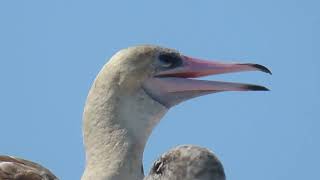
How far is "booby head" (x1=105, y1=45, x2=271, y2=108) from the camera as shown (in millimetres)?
15469

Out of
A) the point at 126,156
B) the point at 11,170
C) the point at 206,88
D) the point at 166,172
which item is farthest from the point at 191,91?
the point at 166,172

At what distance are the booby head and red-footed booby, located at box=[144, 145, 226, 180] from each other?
2.97m

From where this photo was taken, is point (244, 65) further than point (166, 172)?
Yes

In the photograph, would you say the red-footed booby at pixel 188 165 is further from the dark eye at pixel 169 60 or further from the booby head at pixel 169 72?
the dark eye at pixel 169 60

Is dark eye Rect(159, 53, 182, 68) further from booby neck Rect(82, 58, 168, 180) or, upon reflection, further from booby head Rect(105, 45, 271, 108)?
booby neck Rect(82, 58, 168, 180)

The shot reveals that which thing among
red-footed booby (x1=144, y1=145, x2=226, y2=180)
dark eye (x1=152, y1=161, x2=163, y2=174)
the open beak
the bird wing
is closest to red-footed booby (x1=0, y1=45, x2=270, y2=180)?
the open beak

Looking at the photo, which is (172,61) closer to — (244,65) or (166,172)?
(244,65)

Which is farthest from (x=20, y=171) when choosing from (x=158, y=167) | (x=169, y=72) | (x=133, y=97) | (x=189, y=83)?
(x=158, y=167)

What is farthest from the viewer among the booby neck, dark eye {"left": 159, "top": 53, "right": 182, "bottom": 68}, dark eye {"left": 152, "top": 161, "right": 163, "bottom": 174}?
dark eye {"left": 159, "top": 53, "right": 182, "bottom": 68}

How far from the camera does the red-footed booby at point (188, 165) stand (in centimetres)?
1213

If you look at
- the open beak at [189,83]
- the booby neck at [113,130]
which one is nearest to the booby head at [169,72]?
the open beak at [189,83]

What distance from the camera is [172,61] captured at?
15.9 metres

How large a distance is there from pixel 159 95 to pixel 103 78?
770 mm

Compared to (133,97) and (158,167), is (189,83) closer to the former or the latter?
(133,97)
